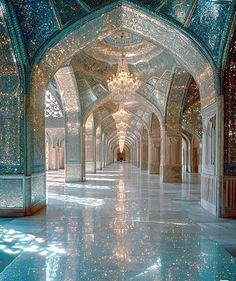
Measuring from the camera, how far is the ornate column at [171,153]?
1324cm

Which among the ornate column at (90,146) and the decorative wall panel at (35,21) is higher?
the decorative wall panel at (35,21)

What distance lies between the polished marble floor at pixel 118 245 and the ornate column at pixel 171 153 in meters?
6.48

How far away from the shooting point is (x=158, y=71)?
12.4 m

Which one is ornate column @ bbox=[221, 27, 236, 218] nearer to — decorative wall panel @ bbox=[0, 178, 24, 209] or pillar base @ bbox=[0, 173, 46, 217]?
pillar base @ bbox=[0, 173, 46, 217]

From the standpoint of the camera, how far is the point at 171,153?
1334 centimetres

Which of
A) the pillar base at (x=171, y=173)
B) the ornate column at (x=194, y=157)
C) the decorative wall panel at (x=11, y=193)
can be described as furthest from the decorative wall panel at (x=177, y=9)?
the ornate column at (x=194, y=157)

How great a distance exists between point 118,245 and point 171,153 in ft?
31.4

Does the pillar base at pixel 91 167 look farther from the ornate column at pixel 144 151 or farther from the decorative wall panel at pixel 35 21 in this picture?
the decorative wall panel at pixel 35 21

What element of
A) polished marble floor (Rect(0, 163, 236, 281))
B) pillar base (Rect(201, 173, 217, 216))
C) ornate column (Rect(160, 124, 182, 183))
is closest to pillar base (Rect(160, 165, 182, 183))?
ornate column (Rect(160, 124, 182, 183))

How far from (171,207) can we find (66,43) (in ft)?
14.8

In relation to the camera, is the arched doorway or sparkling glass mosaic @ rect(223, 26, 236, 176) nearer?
sparkling glass mosaic @ rect(223, 26, 236, 176)

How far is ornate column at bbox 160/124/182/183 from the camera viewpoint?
1324 cm

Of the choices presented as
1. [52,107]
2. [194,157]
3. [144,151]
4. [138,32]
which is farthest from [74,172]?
[144,151]

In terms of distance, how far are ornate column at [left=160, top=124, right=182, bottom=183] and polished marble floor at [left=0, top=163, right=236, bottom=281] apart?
6.48m
